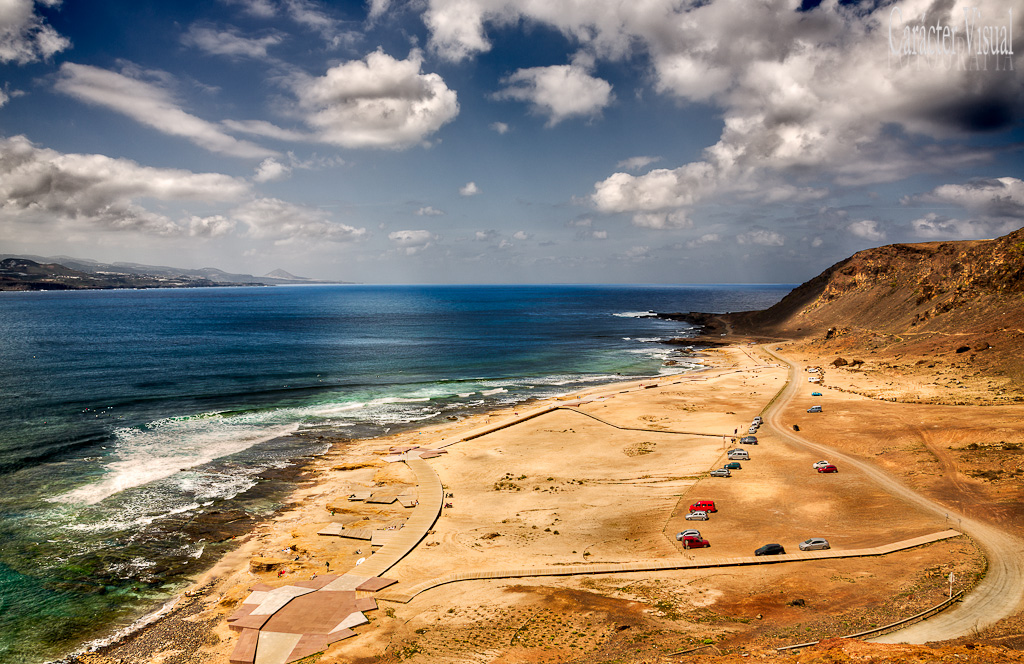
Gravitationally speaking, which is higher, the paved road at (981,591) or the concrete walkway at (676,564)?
the paved road at (981,591)

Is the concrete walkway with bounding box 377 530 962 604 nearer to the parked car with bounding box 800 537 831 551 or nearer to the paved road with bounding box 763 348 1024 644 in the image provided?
the parked car with bounding box 800 537 831 551

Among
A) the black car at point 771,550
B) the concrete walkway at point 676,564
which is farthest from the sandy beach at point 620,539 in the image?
the black car at point 771,550

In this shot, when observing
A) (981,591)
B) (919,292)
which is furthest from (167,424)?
(919,292)

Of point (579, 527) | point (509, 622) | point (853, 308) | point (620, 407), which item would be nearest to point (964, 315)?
point (853, 308)

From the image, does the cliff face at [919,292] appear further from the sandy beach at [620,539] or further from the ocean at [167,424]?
the sandy beach at [620,539]

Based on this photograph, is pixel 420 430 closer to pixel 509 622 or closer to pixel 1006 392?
pixel 509 622
